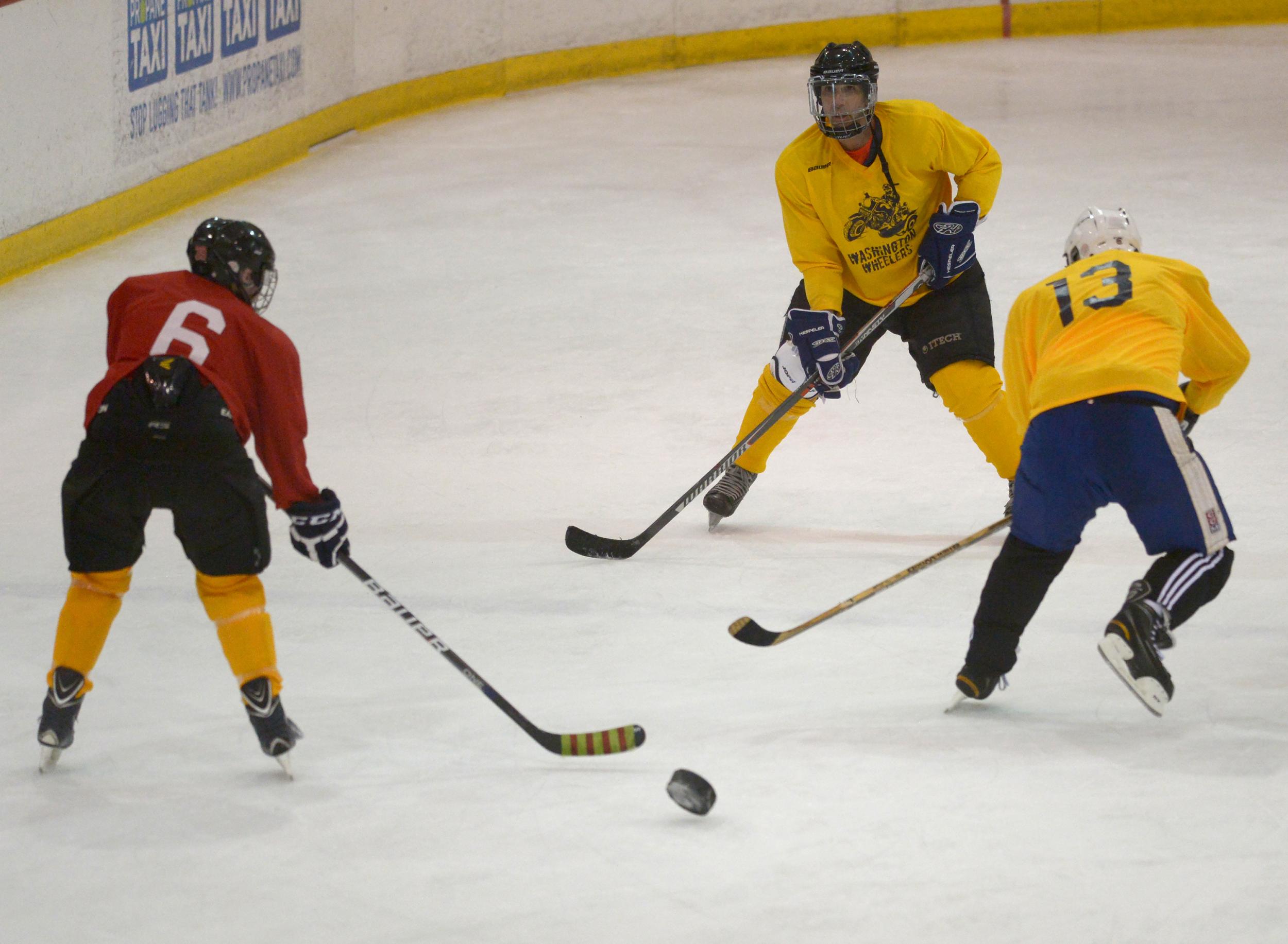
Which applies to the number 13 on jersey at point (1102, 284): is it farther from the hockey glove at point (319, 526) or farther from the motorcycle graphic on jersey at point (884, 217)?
the hockey glove at point (319, 526)

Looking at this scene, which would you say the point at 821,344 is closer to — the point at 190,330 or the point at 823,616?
the point at 823,616

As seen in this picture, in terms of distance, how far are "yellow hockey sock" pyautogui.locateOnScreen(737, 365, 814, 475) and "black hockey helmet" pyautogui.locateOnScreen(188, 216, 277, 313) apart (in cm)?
144

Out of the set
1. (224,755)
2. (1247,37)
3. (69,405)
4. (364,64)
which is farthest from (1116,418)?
(1247,37)

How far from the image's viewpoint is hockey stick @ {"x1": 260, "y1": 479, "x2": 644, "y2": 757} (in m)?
2.62

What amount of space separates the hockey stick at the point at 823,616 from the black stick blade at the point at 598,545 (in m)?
0.59

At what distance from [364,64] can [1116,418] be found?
19.1 ft

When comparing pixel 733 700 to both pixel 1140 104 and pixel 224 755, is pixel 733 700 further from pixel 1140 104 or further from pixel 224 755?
pixel 1140 104

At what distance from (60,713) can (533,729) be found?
756mm

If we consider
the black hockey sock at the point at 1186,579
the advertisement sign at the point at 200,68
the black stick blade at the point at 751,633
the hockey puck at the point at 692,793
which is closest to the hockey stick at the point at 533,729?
the hockey puck at the point at 692,793

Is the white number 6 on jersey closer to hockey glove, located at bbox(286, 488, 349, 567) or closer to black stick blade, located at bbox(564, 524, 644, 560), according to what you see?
hockey glove, located at bbox(286, 488, 349, 567)

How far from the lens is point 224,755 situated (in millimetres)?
2756

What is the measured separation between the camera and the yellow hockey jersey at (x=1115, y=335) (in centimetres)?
264

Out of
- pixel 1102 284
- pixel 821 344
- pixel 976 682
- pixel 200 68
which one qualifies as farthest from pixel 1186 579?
pixel 200 68

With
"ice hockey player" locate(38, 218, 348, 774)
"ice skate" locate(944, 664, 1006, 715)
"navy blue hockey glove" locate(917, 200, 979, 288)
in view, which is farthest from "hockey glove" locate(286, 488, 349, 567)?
"navy blue hockey glove" locate(917, 200, 979, 288)
